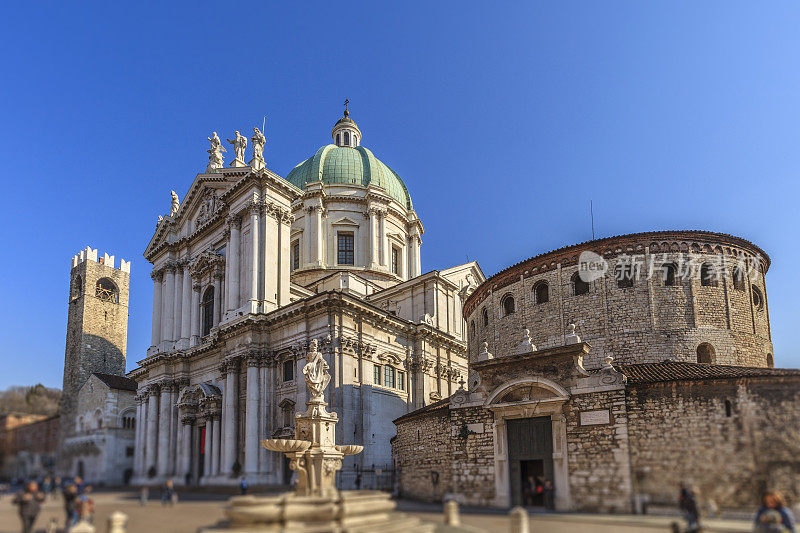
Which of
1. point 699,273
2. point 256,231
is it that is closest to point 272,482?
point 256,231

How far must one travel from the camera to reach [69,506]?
578 inches

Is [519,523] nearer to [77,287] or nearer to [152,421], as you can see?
[77,287]

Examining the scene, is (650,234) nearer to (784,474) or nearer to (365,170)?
(784,474)

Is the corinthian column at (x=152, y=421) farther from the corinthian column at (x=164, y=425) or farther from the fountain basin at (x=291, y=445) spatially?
the fountain basin at (x=291, y=445)

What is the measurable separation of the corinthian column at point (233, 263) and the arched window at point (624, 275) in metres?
22.0

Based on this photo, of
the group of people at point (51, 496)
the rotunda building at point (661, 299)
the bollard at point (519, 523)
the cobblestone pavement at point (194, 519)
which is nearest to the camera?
the bollard at point (519, 523)

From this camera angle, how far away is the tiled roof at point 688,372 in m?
19.4

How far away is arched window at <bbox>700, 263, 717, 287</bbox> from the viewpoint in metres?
27.0

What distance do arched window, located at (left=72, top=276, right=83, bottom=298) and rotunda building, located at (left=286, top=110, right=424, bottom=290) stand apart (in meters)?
15.1

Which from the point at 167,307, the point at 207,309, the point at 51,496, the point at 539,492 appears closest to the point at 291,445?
the point at 51,496

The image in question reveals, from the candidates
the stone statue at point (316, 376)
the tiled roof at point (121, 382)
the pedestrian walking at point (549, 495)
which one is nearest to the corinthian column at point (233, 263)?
the tiled roof at point (121, 382)

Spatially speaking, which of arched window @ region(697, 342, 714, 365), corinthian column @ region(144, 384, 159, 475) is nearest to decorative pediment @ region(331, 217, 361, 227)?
corinthian column @ region(144, 384, 159, 475)

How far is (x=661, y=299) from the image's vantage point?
2689 cm

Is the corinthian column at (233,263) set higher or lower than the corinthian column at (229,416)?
higher
